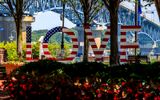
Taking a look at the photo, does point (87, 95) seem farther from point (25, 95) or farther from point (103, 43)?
point (103, 43)

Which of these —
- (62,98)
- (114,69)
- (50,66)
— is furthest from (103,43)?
(62,98)

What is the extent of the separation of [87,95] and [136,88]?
83cm

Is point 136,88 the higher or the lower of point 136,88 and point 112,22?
the lower

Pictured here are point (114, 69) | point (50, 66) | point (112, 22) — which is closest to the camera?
point (114, 69)

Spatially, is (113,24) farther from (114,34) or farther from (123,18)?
(123,18)

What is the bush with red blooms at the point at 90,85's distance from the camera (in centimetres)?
686

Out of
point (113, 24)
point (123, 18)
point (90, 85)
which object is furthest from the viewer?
point (123, 18)

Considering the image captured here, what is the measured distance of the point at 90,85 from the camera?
7391 millimetres

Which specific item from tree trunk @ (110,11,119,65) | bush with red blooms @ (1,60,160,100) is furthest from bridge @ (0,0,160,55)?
bush with red blooms @ (1,60,160,100)

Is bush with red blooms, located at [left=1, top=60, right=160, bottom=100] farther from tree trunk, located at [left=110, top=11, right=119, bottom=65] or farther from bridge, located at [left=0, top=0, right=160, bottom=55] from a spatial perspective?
bridge, located at [left=0, top=0, right=160, bottom=55]

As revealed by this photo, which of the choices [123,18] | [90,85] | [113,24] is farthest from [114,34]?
[123,18]

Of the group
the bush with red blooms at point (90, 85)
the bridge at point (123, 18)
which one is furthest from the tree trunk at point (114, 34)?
the bridge at point (123, 18)

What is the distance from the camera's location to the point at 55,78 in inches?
312

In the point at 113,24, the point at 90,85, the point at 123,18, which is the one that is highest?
the point at 123,18
